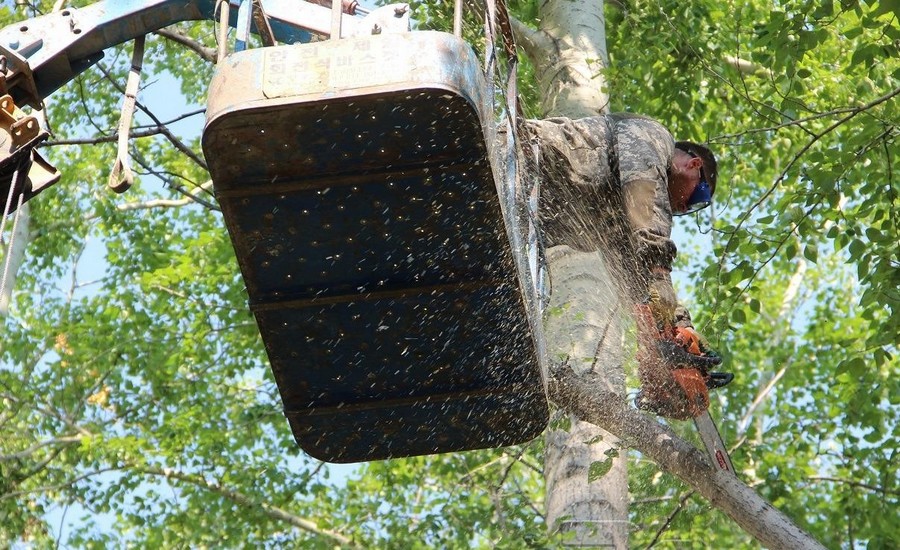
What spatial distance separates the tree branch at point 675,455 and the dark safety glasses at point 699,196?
1.14 metres

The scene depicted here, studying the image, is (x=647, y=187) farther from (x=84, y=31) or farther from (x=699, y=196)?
(x=84, y=31)

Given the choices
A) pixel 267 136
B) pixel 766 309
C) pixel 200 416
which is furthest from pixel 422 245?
pixel 766 309

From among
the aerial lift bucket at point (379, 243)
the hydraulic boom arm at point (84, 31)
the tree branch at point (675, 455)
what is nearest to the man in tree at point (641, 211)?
the tree branch at point (675, 455)

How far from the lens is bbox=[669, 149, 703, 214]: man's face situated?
546cm

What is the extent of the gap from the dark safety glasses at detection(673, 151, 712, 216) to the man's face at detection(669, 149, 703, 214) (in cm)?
2

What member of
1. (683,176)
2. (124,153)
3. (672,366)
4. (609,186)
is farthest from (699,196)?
(124,153)

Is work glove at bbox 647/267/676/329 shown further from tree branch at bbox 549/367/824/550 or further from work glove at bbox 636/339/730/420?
tree branch at bbox 549/367/824/550

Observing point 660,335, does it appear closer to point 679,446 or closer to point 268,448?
point 679,446

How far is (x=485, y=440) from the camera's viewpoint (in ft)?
15.5

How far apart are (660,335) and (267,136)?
201 centimetres

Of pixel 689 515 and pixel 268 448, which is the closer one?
pixel 689 515

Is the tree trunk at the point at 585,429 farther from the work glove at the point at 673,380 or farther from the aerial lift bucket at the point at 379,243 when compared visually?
the aerial lift bucket at the point at 379,243

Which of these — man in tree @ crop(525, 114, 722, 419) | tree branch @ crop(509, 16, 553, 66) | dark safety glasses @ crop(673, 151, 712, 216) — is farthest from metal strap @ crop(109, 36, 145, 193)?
tree branch @ crop(509, 16, 553, 66)

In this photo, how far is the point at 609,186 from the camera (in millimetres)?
5297
